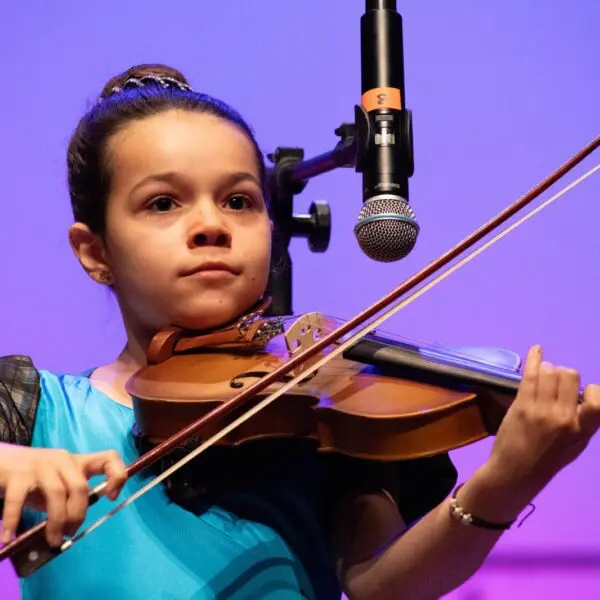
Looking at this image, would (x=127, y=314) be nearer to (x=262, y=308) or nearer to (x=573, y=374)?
(x=262, y=308)

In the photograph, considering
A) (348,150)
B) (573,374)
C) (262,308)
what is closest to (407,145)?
(348,150)

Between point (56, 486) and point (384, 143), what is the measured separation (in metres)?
0.44

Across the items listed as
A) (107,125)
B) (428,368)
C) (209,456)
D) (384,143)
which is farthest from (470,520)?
(107,125)

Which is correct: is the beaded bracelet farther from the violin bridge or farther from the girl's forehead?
the girl's forehead

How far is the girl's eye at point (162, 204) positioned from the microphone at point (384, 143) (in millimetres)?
181

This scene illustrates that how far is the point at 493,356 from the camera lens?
2.58 feet

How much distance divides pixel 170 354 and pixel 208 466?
116 millimetres

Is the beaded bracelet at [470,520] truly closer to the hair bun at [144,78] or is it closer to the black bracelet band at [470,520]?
the black bracelet band at [470,520]

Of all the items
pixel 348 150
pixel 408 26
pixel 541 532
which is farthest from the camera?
pixel 408 26

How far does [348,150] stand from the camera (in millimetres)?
872

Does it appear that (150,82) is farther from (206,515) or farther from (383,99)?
(206,515)

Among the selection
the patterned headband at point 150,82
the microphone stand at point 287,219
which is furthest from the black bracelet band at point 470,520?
the patterned headband at point 150,82

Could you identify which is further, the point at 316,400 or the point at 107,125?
the point at 107,125

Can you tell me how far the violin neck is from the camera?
0.67 metres
